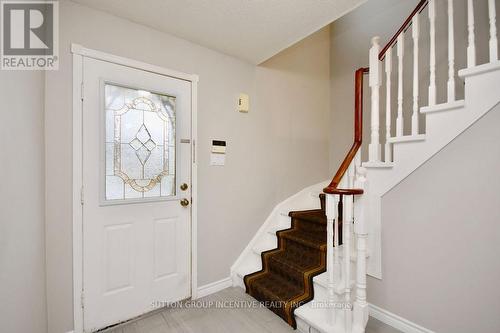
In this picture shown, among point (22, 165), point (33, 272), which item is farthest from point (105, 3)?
point (33, 272)

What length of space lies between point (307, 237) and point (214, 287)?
3.51 ft

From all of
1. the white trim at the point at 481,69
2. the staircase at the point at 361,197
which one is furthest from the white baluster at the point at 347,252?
the white trim at the point at 481,69

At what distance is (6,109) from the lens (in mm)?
1131

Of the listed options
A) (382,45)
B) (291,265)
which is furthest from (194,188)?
(382,45)

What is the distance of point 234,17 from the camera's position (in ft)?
5.85

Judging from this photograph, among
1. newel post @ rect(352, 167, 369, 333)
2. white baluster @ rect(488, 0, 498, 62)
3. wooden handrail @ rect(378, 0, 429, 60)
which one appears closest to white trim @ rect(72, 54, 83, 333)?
newel post @ rect(352, 167, 369, 333)

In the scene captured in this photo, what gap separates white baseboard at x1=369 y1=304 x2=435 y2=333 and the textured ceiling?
2.34 metres

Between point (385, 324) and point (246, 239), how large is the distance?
1421mm

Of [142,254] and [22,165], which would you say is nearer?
[22,165]

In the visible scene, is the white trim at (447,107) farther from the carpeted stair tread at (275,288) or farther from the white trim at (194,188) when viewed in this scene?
the white trim at (194,188)

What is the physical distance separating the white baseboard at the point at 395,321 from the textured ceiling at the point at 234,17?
234cm

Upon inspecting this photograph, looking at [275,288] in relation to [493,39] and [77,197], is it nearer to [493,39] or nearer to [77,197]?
[77,197]

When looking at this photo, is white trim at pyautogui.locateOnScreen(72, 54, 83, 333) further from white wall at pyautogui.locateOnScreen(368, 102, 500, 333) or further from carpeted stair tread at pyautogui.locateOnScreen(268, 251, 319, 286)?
white wall at pyautogui.locateOnScreen(368, 102, 500, 333)

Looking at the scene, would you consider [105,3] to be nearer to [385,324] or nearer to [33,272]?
[33,272]
